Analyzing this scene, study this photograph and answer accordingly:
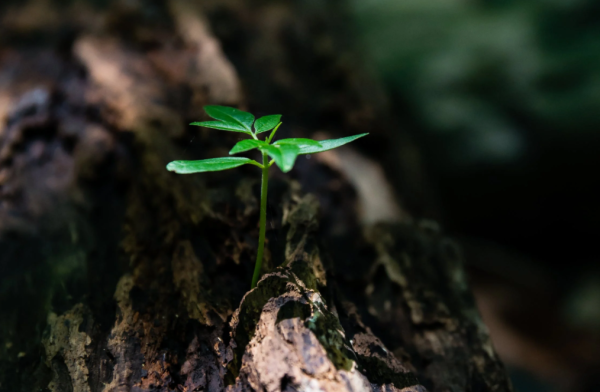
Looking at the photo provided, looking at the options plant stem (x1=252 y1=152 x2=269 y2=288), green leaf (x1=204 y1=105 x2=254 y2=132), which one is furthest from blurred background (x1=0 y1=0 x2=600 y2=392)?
plant stem (x1=252 y1=152 x2=269 y2=288)

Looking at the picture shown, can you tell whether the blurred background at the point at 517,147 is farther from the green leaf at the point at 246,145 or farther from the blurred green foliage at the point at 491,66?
the green leaf at the point at 246,145

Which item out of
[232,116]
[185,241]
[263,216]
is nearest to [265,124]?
[232,116]

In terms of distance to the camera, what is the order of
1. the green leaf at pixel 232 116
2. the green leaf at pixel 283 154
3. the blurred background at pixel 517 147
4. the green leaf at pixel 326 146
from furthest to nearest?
the blurred background at pixel 517 147 < the green leaf at pixel 232 116 < the green leaf at pixel 326 146 < the green leaf at pixel 283 154

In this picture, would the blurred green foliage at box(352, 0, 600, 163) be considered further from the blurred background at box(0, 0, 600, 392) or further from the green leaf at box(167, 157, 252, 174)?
the green leaf at box(167, 157, 252, 174)

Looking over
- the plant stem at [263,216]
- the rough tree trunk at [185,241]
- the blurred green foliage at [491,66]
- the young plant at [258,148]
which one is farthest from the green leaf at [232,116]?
the blurred green foliage at [491,66]

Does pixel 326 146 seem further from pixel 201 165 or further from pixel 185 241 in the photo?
pixel 185 241

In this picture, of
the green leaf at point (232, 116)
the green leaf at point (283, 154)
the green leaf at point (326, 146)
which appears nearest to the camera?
the green leaf at point (283, 154)
